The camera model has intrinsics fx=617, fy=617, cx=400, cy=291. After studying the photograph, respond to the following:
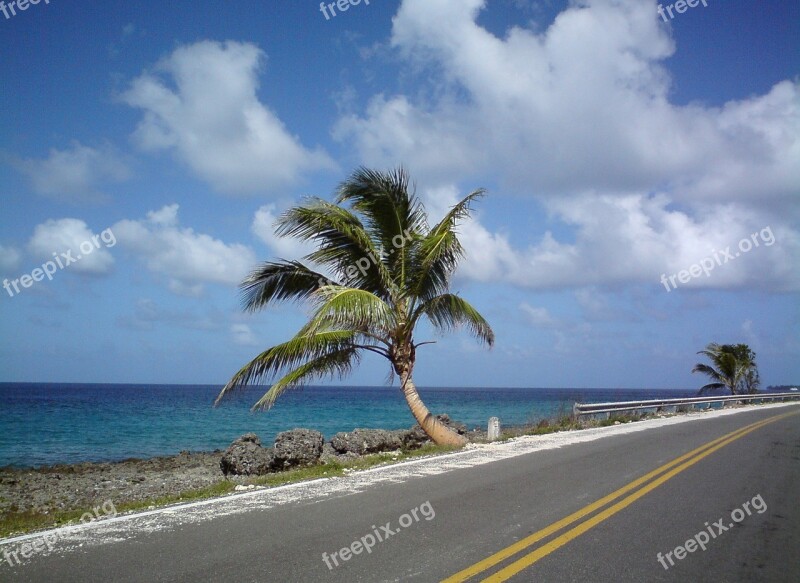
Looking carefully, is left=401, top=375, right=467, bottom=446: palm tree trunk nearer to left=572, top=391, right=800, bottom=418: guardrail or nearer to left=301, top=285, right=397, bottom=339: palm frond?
left=301, top=285, right=397, bottom=339: palm frond

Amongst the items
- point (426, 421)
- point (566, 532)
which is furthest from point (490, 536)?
point (426, 421)

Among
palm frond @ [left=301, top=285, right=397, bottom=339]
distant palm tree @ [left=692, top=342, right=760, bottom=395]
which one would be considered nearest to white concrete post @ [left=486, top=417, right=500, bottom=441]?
palm frond @ [left=301, top=285, right=397, bottom=339]

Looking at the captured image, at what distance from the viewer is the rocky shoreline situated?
1562 centimetres

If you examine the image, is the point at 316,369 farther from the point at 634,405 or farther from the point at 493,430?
the point at 634,405

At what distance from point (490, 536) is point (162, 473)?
17517 millimetres

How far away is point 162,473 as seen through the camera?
830 inches

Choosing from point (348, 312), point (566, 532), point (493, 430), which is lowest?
point (566, 532)

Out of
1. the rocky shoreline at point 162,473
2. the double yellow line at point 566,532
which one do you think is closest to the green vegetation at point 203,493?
the rocky shoreline at point 162,473

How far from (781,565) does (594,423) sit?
18442mm

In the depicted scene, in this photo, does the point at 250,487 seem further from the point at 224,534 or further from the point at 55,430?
the point at 55,430

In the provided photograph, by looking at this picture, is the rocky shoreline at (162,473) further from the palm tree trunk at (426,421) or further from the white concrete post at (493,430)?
the palm tree trunk at (426,421)

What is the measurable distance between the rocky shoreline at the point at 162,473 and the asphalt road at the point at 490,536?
640cm

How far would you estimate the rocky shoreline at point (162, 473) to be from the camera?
15625 mm

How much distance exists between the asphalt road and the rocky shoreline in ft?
21.0
